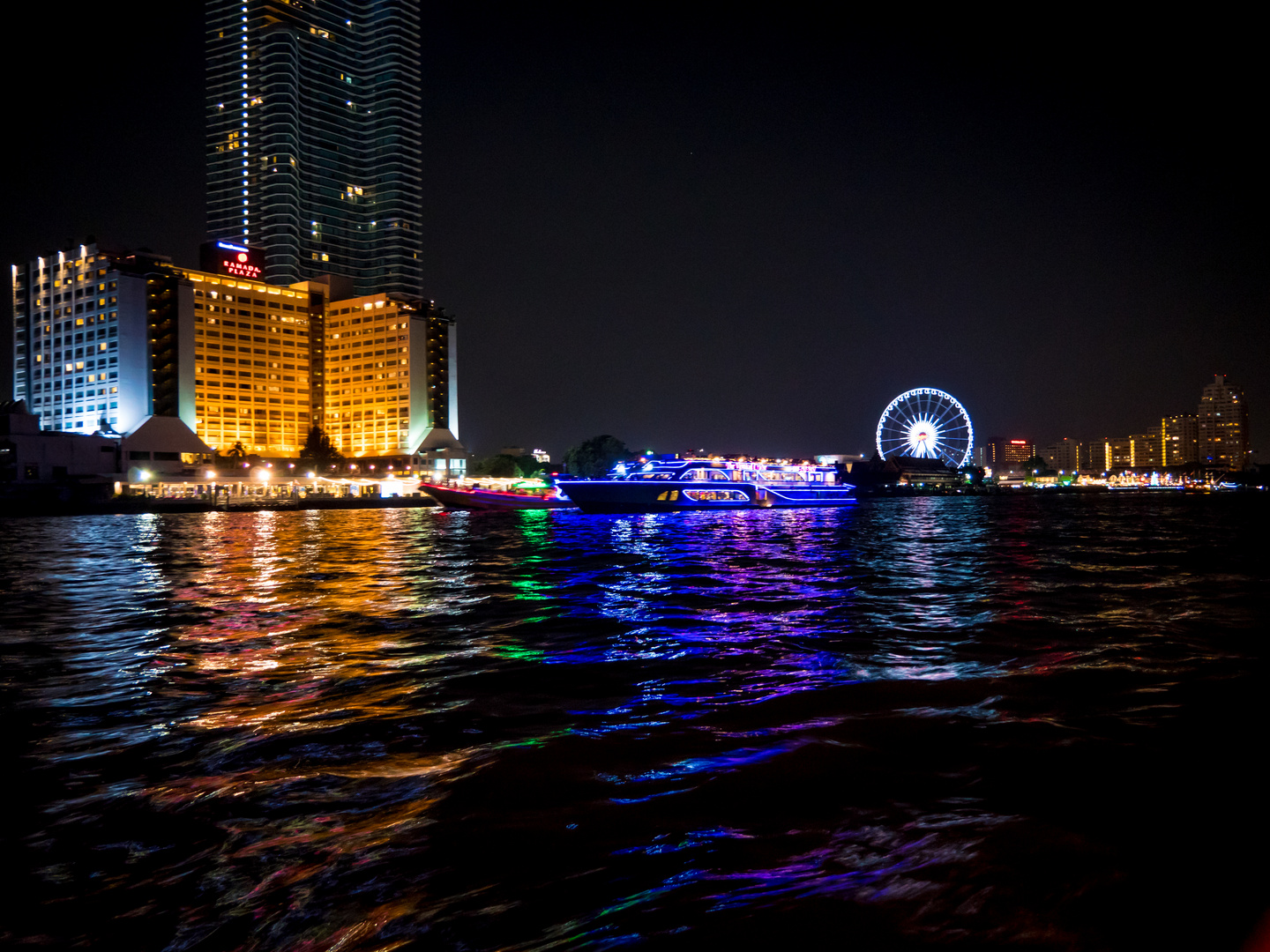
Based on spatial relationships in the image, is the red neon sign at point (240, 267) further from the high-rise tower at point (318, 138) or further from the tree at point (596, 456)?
the tree at point (596, 456)

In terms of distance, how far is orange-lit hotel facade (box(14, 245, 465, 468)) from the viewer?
12825 cm

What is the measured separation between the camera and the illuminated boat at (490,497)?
7456 cm

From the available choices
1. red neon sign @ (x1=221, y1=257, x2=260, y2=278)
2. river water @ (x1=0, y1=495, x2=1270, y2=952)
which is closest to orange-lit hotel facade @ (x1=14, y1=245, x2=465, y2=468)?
red neon sign @ (x1=221, y1=257, x2=260, y2=278)

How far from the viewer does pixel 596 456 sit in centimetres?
14975

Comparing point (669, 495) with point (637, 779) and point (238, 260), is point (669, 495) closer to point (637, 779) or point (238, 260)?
point (637, 779)

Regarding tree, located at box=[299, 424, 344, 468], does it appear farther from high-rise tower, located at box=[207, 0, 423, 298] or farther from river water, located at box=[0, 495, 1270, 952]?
river water, located at box=[0, 495, 1270, 952]

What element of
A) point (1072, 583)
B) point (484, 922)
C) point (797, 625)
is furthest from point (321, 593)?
point (1072, 583)

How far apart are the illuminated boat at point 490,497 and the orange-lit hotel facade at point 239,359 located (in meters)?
80.0

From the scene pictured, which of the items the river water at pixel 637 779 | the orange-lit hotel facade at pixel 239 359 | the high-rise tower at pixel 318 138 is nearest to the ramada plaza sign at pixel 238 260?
the orange-lit hotel facade at pixel 239 359

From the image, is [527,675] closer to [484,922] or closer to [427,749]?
[427,749]

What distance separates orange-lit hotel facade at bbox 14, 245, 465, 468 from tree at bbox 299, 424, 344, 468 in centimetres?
904

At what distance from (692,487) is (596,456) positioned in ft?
283

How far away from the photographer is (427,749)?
18.6 ft

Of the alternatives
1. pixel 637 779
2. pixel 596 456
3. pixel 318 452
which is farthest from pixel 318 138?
pixel 637 779
